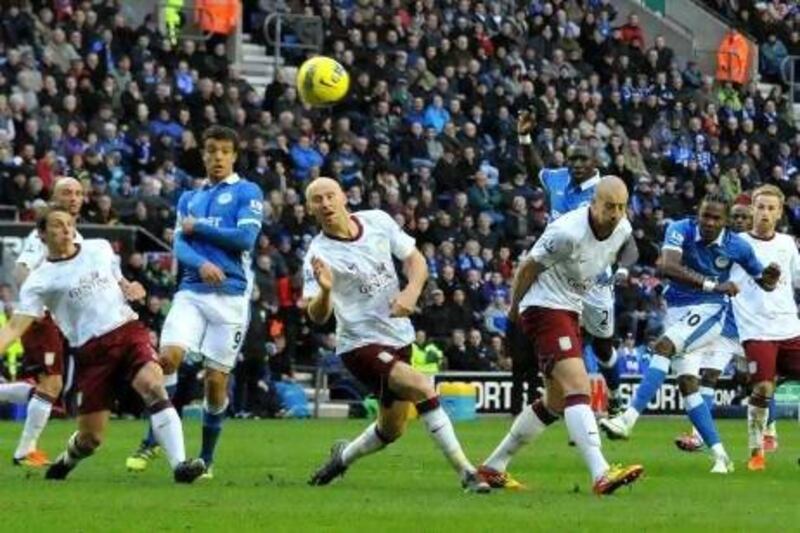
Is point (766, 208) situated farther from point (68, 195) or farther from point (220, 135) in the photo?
point (68, 195)

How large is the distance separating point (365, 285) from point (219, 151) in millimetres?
1859

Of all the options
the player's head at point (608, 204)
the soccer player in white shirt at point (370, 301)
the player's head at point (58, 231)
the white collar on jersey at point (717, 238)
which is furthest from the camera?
the white collar on jersey at point (717, 238)

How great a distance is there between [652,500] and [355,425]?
44.4 ft

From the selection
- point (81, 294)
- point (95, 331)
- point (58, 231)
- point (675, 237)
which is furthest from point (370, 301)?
point (675, 237)

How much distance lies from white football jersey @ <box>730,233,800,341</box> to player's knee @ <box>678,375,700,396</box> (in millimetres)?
1038

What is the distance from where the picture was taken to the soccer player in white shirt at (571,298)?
53.7 ft

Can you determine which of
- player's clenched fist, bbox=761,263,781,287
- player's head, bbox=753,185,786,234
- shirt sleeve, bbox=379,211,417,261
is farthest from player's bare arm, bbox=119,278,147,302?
player's head, bbox=753,185,786,234

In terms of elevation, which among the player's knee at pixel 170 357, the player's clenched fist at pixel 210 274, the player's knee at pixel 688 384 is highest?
the player's clenched fist at pixel 210 274

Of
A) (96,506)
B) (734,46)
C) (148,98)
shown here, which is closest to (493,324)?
(148,98)

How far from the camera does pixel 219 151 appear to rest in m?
18.3

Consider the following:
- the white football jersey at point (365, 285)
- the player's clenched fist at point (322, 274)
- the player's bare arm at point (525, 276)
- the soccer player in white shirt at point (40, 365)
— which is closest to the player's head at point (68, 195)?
the soccer player in white shirt at point (40, 365)

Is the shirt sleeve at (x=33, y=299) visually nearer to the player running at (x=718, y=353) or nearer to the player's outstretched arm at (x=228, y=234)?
the player's outstretched arm at (x=228, y=234)

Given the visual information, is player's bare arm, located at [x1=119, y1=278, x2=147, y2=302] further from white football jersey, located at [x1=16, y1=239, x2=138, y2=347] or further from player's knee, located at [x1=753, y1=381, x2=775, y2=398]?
player's knee, located at [x1=753, y1=381, x2=775, y2=398]

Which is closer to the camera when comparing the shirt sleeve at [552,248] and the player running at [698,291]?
the shirt sleeve at [552,248]
